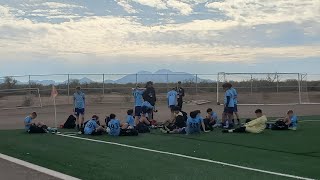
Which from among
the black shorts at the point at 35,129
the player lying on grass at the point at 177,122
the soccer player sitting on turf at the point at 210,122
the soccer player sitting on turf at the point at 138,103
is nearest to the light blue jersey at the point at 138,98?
the soccer player sitting on turf at the point at 138,103

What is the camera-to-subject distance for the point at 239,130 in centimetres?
1847

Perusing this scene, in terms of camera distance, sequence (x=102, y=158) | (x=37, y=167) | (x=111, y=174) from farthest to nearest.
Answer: (x=102, y=158)
(x=37, y=167)
(x=111, y=174)

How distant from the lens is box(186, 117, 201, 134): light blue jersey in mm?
18344

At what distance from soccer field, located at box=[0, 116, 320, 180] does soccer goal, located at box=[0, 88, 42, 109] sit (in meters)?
17.7

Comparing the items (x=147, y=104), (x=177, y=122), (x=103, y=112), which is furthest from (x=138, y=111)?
(x=103, y=112)

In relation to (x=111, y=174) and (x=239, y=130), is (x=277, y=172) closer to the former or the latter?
(x=111, y=174)

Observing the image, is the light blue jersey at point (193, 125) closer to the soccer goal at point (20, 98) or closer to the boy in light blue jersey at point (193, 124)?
the boy in light blue jersey at point (193, 124)

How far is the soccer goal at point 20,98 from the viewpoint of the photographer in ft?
119

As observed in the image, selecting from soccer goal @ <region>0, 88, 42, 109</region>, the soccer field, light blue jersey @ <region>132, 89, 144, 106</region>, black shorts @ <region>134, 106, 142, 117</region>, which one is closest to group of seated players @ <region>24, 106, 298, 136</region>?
the soccer field

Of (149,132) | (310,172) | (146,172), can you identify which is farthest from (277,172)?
(149,132)

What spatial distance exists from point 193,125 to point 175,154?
5175 mm

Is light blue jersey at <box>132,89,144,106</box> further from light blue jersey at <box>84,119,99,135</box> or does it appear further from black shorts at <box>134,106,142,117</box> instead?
light blue jersey at <box>84,119,99,135</box>

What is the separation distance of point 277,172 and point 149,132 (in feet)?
Answer: 30.2

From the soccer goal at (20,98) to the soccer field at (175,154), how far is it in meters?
17.7
